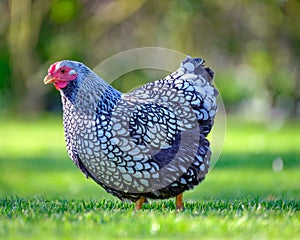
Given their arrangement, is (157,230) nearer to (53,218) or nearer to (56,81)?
(53,218)

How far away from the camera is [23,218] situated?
6.18 meters

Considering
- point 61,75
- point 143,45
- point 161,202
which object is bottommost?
point 161,202

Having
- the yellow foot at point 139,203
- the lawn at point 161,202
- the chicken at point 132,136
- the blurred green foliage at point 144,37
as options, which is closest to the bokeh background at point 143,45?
the blurred green foliage at point 144,37

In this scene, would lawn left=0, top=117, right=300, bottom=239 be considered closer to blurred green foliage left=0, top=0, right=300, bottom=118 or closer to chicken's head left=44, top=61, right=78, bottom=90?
chicken's head left=44, top=61, right=78, bottom=90

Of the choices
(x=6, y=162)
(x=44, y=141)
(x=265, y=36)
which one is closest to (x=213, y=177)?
(x=6, y=162)

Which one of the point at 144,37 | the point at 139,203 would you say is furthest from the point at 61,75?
the point at 144,37

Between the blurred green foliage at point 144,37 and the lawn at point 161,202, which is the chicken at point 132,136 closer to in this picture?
the lawn at point 161,202

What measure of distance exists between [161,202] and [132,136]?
1.44 m

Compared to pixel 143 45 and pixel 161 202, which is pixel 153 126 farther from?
pixel 143 45

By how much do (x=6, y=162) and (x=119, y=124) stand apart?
8.26 meters

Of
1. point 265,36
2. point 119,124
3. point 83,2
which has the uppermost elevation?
point 83,2

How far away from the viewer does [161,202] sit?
7875 mm

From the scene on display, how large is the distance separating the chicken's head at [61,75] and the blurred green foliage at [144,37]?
47.1ft

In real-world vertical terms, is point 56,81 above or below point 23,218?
above
